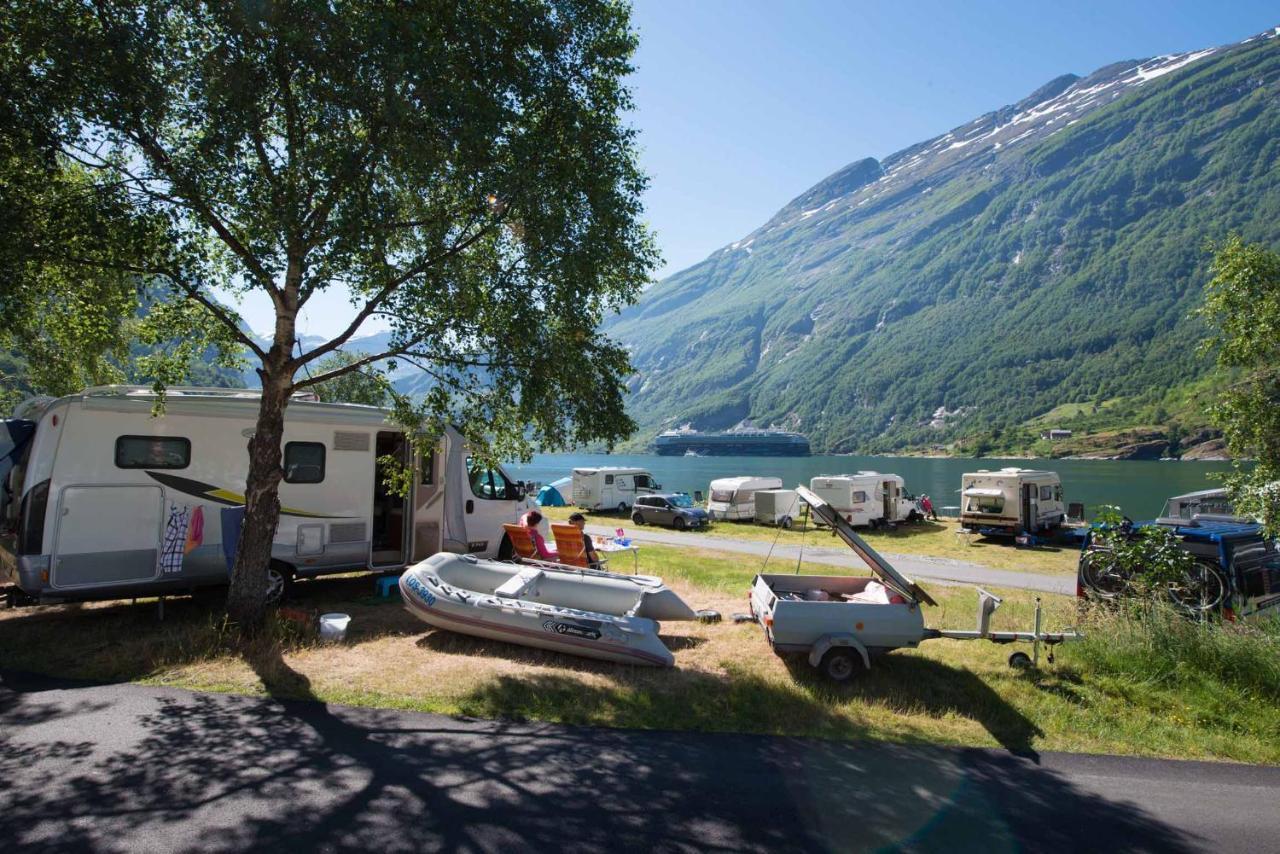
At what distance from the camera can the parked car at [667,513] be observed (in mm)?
29188

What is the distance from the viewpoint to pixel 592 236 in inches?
325

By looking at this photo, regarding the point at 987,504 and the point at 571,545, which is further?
the point at 987,504

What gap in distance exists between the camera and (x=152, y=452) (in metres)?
9.10

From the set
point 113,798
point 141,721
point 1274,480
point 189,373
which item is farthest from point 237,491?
point 1274,480

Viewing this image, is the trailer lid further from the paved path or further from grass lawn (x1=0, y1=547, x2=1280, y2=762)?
the paved path

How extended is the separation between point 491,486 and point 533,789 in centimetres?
881

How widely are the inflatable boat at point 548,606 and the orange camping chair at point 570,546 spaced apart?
45.1 inches

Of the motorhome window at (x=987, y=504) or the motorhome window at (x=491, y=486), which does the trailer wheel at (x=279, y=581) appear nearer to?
the motorhome window at (x=491, y=486)

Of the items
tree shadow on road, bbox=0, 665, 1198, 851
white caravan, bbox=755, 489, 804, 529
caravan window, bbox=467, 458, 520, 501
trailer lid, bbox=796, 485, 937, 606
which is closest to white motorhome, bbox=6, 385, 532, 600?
caravan window, bbox=467, 458, 520, 501

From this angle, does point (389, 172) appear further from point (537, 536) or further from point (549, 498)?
point (549, 498)

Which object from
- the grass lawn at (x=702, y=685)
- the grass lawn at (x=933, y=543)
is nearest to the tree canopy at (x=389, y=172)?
the grass lawn at (x=702, y=685)

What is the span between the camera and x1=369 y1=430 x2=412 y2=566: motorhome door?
11.5m

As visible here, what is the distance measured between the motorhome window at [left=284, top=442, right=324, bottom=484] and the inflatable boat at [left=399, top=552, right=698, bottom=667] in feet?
8.42

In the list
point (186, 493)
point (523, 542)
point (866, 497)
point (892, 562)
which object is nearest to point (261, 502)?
point (186, 493)
